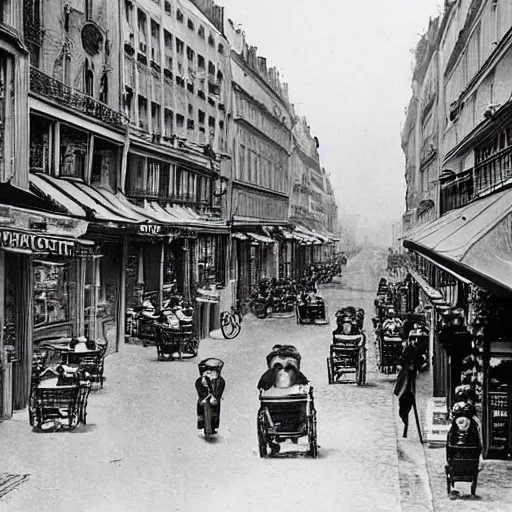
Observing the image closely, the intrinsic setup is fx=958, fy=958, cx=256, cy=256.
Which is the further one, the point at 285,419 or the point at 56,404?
the point at 56,404

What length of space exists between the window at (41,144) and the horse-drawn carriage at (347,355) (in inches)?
211

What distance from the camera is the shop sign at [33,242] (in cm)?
1086

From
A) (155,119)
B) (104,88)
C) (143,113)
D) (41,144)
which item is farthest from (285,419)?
(155,119)

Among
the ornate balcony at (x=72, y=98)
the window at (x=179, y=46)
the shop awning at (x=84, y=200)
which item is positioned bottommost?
the shop awning at (x=84, y=200)

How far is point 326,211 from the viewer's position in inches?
968

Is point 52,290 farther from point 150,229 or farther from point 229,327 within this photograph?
point 229,327

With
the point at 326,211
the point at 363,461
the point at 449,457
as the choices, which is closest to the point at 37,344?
the point at 363,461

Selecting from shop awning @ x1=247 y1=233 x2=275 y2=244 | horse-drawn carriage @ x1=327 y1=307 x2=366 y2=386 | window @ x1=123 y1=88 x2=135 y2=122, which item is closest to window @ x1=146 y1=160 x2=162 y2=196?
window @ x1=123 y1=88 x2=135 y2=122

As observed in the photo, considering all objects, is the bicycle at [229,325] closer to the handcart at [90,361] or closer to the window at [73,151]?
the window at [73,151]

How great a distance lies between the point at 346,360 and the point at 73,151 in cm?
603

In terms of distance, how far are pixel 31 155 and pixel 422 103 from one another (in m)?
20.2

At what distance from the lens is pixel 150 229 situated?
17250 mm

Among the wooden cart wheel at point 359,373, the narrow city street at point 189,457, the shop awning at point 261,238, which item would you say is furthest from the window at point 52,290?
the shop awning at point 261,238

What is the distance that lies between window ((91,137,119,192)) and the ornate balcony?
1.45 feet
